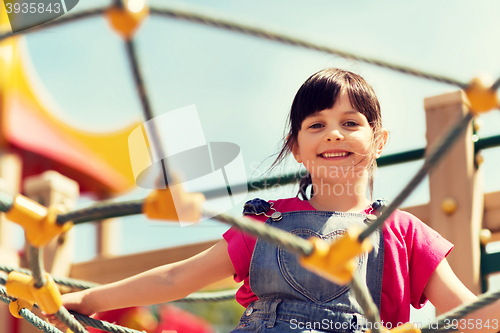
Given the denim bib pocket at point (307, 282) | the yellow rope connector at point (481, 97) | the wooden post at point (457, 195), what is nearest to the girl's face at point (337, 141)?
the denim bib pocket at point (307, 282)

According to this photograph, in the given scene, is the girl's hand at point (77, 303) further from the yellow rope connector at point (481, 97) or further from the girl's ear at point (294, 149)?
the yellow rope connector at point (481, 97)

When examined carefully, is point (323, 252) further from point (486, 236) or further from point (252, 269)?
point (486, 236)

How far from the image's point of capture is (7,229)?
1864mm

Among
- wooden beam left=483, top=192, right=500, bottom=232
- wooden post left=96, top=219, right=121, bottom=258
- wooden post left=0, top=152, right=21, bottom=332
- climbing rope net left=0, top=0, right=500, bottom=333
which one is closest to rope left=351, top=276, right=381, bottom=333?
climbing rope net left=0, top=0, right=500, bottom=333

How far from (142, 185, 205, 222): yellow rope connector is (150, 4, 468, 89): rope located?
0.53 feet

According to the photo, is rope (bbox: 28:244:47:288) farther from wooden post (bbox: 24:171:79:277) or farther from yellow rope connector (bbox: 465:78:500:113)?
wooden post (bbox: 24:171:79:277)

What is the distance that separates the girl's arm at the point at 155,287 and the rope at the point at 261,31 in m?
0.47

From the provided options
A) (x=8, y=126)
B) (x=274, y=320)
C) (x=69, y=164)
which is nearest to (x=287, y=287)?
(x=274, y=320)

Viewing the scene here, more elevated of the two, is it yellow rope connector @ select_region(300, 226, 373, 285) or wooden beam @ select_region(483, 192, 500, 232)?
wooden beam @ select_region(483, 192, 500, 232)

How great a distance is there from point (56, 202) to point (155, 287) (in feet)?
2.64

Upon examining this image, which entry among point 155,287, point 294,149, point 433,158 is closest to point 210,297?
point 155,287

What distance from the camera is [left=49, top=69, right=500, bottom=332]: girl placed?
79 cm

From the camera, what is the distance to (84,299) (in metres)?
0.87

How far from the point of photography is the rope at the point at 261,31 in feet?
1.54
